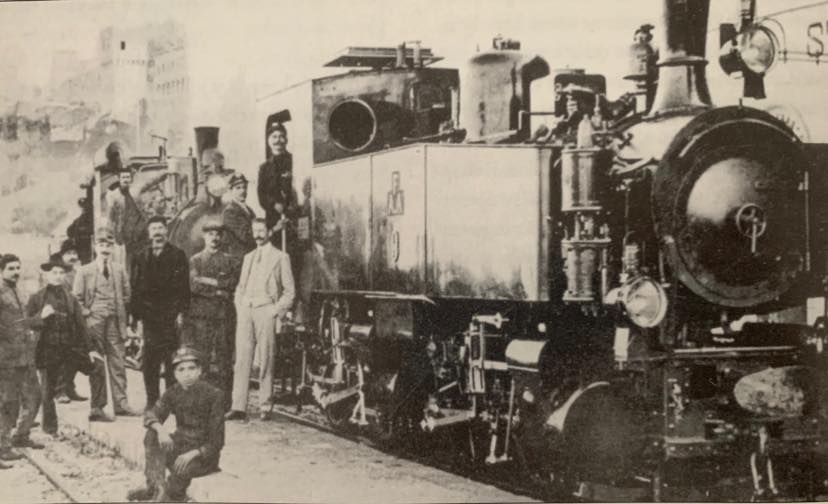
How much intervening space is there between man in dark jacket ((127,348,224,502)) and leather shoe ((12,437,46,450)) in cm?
88

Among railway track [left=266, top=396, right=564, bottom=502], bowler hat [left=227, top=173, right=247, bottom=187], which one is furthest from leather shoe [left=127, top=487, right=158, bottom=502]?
bowler hat [left=227, top=173, right=247, bottom=187]

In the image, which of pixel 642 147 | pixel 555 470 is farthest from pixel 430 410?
pixel 642 147

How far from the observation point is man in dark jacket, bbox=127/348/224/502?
470 centimetres

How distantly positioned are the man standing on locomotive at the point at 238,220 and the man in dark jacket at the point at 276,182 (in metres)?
0.11

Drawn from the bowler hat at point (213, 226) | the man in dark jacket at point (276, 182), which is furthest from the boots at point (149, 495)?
the man in dark jacket at point (276, 182)

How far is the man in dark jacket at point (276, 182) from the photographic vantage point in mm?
5875

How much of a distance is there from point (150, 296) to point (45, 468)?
3.48 ft

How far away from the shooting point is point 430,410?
5023 mm

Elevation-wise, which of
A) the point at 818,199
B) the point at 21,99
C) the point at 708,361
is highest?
the point at 21,99

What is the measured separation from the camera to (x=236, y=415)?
5.54 meters

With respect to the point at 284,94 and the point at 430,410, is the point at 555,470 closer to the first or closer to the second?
the point at 430,410

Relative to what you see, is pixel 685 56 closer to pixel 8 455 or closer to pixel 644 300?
pixel 644 300

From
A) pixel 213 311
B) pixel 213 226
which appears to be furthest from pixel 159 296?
pixel 213 226

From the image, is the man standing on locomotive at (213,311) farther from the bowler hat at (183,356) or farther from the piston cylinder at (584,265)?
the piston cylinder at (584,265)
